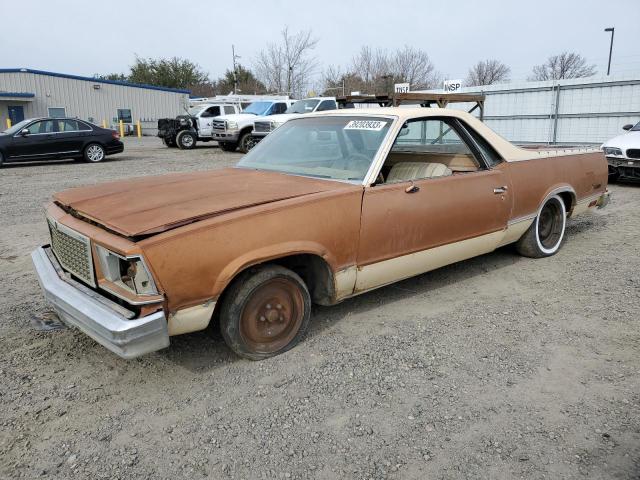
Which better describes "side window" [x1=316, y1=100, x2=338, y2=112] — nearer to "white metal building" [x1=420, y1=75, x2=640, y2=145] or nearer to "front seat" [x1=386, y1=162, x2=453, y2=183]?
"white metal building" [x1=420, y1=75, x2=640, y2=145]

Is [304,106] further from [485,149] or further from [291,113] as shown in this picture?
[485,149]

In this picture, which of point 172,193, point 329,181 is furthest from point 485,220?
point 172,193

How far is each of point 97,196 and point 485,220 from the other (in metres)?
3.04

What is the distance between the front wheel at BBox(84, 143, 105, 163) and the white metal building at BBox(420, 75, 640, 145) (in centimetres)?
1315

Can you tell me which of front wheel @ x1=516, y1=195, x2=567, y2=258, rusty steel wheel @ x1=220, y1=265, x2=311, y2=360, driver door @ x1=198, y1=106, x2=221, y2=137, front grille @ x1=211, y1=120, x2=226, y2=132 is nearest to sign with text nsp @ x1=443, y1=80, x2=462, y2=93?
front grille @ x1=211, y1=120, x2=226, y2=132

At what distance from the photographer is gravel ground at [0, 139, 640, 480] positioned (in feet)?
7.50

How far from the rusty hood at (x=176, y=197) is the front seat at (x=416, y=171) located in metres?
0.79

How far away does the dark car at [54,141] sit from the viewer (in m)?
14.4

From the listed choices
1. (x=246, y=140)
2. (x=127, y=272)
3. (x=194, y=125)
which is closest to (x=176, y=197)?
(x=127, y=272)

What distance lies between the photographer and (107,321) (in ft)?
8.32

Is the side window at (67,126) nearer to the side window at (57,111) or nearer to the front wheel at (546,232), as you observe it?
the front wheel at (546,232)

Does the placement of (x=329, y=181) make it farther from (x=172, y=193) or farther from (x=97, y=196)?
(x=97, y=196)

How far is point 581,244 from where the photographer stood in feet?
18.7

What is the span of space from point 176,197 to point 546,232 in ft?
12.9
